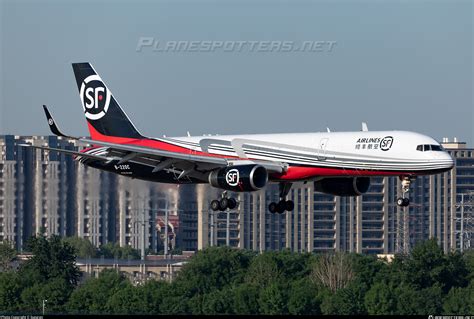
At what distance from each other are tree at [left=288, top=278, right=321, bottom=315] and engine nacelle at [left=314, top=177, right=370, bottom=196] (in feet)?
212

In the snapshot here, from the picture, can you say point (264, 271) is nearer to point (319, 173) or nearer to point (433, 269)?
point (433, 269)

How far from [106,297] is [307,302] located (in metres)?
21.4

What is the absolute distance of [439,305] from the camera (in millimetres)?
146625

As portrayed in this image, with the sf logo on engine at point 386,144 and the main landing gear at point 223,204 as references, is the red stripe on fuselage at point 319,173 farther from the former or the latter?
the main landing gear at point 223,204

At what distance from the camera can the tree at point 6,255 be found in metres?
160

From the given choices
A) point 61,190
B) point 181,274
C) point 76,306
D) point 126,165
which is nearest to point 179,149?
point 126,165

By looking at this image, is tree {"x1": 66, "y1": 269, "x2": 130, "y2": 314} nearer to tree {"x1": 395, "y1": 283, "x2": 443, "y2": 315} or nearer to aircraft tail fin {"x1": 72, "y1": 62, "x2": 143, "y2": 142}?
tree {"x1": 395, "y1": 283, "x2": 443, "y2": 315}

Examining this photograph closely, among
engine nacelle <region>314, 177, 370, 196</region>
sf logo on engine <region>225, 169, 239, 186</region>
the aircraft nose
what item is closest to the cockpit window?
the aircraft nose

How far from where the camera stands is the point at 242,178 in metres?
71.5

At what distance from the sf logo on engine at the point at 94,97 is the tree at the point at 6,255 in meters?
→ 77.2

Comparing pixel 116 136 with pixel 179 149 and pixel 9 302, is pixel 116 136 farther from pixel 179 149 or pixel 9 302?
pixel 9 302

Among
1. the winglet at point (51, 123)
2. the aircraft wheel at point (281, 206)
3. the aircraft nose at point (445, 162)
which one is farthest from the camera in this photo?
the aircraft wheel at point (281, 206)

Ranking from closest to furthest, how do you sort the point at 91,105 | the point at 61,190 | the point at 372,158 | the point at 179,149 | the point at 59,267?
the point at 372,158
the point at 179,149
the point at 91,105
the point at 61,190
the point at 59,267

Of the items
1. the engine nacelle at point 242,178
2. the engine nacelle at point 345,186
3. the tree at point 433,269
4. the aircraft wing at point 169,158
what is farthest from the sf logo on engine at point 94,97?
the tree at point 433,269
